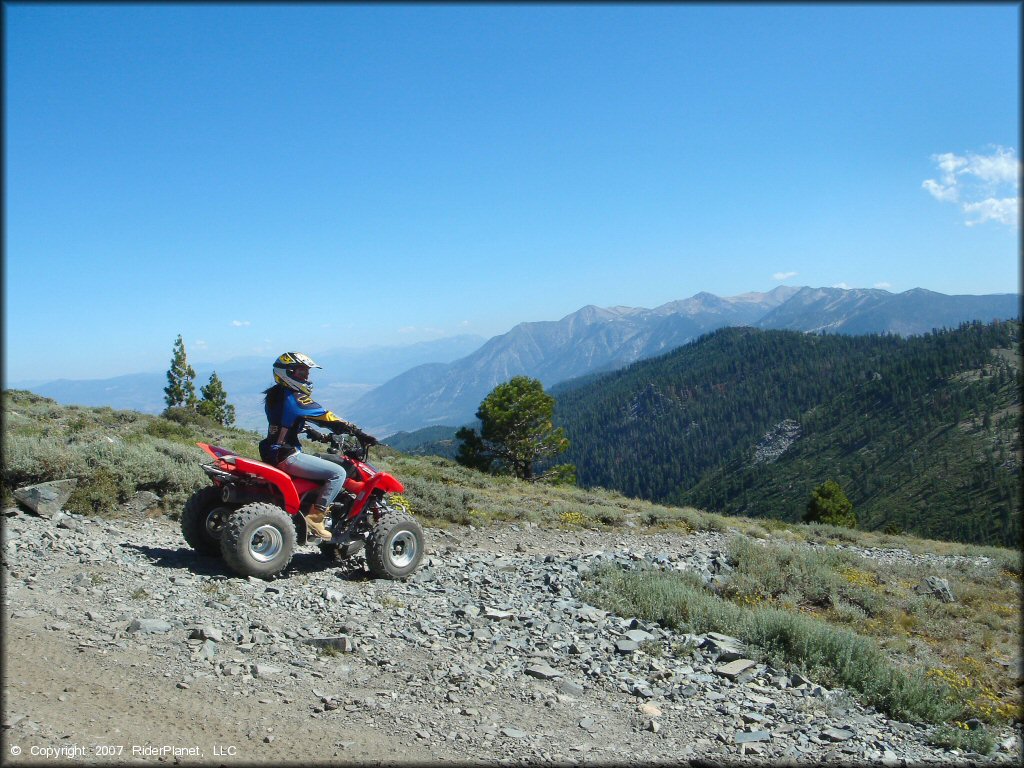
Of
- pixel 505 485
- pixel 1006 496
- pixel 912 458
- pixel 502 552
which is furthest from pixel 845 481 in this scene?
pixel 502 552

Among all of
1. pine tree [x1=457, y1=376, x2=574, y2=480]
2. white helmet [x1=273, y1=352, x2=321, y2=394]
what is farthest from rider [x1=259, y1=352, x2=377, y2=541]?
pine tree [x1=457, y1=376, x2=574, y2=480]

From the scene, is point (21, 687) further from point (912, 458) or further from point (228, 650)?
point (912, 458)

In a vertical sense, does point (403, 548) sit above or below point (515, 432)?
above

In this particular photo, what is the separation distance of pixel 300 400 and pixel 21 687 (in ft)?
13.5

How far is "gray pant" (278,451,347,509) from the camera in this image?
318 inches

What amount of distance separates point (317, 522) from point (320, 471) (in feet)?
2.38

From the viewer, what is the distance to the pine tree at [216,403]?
4831 centimetres

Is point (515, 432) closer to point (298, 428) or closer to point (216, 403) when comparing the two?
point (298, 428)

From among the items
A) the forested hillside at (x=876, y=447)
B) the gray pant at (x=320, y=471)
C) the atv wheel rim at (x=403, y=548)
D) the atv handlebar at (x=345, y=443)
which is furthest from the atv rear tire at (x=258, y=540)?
the forested hillside at (x=876, y=447)

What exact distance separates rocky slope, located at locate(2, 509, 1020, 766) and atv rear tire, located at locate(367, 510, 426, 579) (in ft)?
1.23

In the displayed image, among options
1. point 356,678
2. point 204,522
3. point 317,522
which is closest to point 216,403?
point 204,522

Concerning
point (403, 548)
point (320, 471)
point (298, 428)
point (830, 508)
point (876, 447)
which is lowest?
point (876, 447)

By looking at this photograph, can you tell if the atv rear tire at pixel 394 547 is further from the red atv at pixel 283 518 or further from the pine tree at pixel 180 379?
the pine tree at pixel 180 379

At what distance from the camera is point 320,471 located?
26.8 ft
